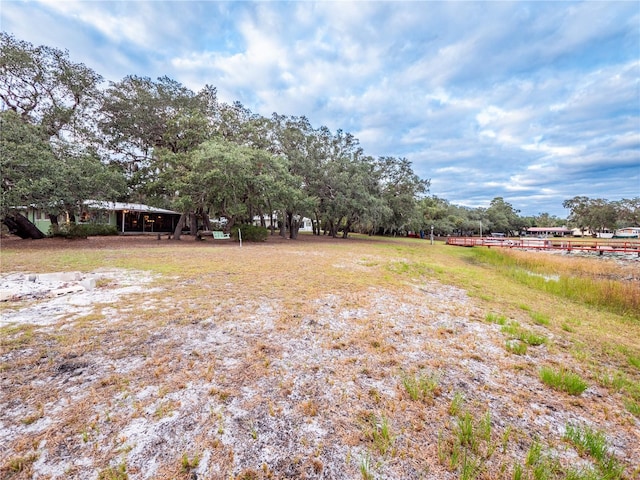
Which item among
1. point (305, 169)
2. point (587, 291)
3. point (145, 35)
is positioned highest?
point (145, 35)

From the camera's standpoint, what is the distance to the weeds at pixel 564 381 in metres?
2.48

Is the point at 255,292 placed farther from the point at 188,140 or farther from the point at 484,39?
the point at 484,39

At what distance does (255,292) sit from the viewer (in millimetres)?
5305

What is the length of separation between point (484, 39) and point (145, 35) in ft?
51.2

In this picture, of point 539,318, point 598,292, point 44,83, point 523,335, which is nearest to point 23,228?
point 44,83

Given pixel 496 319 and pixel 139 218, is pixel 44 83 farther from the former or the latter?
pixel 496 319

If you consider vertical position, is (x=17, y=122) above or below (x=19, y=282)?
above

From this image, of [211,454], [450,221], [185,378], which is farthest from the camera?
[450,221]

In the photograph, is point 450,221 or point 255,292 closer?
point 255,292

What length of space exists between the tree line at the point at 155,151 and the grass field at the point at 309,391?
382 inches

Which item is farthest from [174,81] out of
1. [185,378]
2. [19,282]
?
[185,378]

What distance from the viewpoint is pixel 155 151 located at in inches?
607

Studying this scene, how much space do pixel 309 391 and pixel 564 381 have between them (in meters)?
2.45

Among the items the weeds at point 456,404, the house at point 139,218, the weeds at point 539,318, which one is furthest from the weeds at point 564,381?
the house at point 139,218
